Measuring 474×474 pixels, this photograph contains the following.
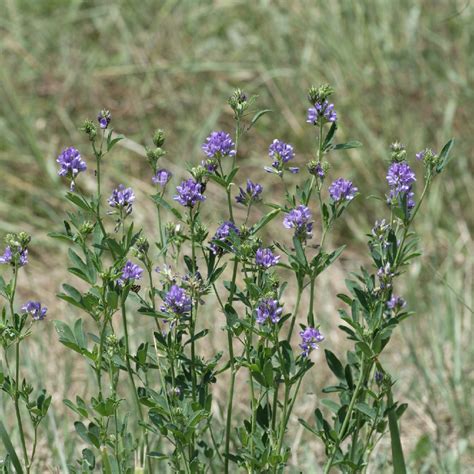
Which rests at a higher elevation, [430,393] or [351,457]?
[430,393]

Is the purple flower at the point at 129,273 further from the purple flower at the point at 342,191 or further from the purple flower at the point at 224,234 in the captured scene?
the purple flower at the point at 342,191

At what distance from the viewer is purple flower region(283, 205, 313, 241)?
1831mm

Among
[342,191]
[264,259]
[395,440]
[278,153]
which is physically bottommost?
[395,440]

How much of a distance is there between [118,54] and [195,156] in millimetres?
1043

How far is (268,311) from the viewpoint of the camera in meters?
1.79

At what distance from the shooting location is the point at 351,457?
1.97 metres

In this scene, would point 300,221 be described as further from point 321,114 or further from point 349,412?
point 349,412

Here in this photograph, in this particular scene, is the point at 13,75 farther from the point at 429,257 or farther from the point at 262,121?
the point at 429,257

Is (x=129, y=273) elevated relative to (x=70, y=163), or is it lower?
lower

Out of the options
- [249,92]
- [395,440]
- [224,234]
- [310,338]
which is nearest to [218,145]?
Result: [224,234]

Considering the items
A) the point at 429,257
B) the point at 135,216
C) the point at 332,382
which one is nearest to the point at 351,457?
the point at 332,382

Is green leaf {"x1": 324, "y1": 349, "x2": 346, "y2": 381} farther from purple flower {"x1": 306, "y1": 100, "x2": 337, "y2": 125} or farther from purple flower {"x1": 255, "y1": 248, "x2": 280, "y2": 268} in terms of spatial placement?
purple flower {"x1": 306, "y1": 100, "x2": 337, "y2": 125}

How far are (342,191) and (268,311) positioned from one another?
27 cm

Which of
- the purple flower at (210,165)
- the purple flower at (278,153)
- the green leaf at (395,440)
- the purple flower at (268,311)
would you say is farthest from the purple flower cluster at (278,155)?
the green leaf at (395,440)
